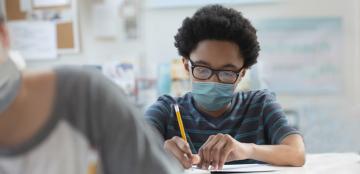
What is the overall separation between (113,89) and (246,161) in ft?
2.22

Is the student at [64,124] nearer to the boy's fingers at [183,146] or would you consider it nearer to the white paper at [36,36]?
the boy's fingers at [183,146]

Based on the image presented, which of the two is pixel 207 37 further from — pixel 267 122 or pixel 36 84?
pixel 36 84

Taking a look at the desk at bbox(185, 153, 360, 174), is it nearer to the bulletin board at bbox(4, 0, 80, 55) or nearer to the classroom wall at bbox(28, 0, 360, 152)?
the classroom wall at bbox(28, 0, 360, 152)

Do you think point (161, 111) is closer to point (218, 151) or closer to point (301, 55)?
point (218, 151)

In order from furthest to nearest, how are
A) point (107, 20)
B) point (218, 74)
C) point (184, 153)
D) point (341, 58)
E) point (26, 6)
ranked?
point (26, 6) < point (107, 20) < point (341, 58) < point (218, 74) < point (184, 153)

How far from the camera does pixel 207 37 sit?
3.34ft

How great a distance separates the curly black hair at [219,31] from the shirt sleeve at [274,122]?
11cm

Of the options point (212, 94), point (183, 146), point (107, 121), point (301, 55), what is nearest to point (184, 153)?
point (183, 146)

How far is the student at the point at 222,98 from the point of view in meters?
0.98

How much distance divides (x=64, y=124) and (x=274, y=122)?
773 millimetres

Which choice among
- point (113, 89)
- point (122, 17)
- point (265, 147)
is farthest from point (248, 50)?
point (122, 17)

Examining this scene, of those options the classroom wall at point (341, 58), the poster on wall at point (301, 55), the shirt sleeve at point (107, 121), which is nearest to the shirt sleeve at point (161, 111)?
the shirt sleeve at point (107, 121)

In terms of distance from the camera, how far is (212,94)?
3.34ft

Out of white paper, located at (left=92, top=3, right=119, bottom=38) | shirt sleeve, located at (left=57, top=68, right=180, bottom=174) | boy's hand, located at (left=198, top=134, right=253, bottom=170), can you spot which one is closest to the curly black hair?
boy's hand, located at (left=198, top=134, right=253, bottom=170)
